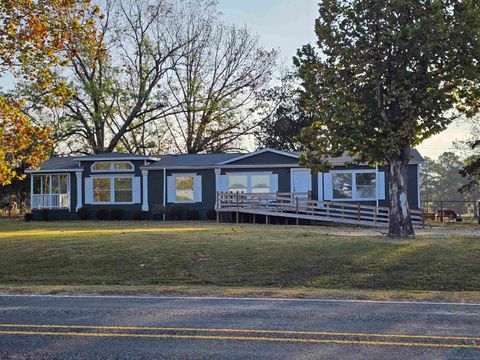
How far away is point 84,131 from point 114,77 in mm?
5073

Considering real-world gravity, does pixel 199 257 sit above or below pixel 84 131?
below

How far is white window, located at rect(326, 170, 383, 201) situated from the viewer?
32.7 metres

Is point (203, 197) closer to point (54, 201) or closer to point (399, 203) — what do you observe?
point (54, 201)

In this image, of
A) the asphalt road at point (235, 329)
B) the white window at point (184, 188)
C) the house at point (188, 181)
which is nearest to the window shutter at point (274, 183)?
the house at point (188, 181)

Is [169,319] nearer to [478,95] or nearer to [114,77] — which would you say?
[478,95]

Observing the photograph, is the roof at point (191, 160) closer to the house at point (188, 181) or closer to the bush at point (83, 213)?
the house at point (188, 181)

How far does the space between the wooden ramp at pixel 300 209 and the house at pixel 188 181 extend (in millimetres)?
1043

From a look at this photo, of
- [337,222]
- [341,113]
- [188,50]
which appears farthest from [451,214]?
[188,50]

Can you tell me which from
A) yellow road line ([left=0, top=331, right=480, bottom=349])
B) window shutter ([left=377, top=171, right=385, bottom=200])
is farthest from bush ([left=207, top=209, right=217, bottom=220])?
yellow road line ([left=0, top=331, right=480, bottom=349])

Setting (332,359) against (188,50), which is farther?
(188,50)

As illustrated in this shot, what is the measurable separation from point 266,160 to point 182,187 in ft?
17.4

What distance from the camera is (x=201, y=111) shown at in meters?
50.2

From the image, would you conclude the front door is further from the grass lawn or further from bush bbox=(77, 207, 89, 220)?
the grass lawn

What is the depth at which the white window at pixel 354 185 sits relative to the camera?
107ft
